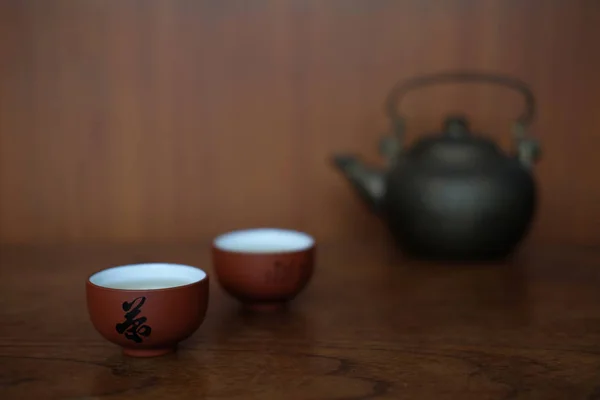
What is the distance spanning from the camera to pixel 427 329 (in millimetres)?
628

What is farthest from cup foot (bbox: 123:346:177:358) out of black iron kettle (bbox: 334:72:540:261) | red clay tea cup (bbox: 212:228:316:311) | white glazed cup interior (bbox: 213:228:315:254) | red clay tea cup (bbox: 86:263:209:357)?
black iron kettle (bbox: 334:72:540:261)

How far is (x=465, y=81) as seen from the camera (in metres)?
1.11

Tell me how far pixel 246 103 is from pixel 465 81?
1.24 ft

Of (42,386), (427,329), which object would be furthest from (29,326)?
(427,329)

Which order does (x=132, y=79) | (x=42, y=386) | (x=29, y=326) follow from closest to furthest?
(x=42, y=386) < (x=29, y=326) < (x=132, y=79)

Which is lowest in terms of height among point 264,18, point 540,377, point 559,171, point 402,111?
point 540,377

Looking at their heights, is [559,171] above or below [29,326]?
above

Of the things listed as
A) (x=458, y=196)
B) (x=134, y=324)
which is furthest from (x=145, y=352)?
(x=458, y=196)

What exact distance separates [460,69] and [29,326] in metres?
0.80

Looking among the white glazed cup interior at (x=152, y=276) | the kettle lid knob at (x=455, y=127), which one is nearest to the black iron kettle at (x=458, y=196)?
the kettle lid knob at (x=455, y=127)

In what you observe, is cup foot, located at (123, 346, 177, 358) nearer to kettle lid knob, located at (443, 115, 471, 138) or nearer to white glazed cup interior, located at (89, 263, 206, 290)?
white glazed cup interior, located at (89, 263, 206, 290)

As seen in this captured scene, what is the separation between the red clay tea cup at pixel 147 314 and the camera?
0.51 meters

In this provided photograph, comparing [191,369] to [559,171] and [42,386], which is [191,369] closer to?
[42,386]

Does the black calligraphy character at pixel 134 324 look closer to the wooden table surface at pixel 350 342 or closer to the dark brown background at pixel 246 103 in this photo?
the wooden table surface at pixel 350 342
